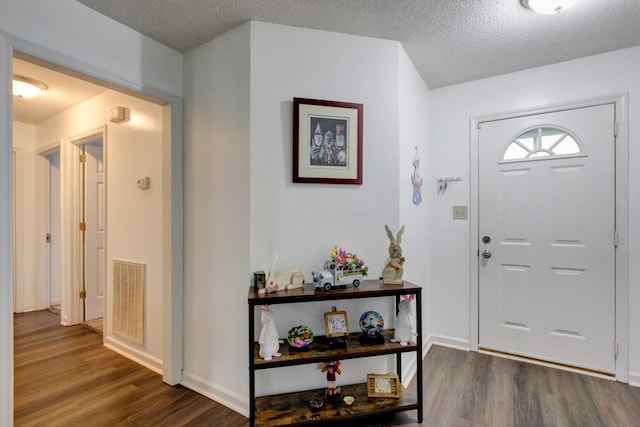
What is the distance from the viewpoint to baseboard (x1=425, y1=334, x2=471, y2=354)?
8.87 feet

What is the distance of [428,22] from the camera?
73.2 inches

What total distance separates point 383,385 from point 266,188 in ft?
4.45

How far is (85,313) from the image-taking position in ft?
11.1

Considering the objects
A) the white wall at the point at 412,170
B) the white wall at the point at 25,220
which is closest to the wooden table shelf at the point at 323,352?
the white wall at the point at 412,170

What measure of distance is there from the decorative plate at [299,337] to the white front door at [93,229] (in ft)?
9.26

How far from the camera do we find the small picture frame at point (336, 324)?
5.90 ft

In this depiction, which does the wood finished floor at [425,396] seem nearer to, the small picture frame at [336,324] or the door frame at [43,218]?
the small picture frame at [336,324]

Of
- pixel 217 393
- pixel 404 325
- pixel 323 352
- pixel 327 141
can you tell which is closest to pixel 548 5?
pixel 327 141

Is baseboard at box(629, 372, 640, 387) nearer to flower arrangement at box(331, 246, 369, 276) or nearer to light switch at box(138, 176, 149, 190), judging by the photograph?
flower arrangement at box(331, 246, 369, 276)

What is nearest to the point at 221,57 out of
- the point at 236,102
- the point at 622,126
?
the point at 236,102

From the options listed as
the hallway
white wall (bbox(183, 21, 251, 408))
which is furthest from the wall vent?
white wall (bbox(183, 21, 251, 408))

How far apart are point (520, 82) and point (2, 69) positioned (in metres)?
3.28

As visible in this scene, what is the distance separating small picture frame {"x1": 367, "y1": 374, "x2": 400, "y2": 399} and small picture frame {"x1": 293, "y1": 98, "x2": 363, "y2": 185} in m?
1.18

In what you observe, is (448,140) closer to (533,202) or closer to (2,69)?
(533,202)
